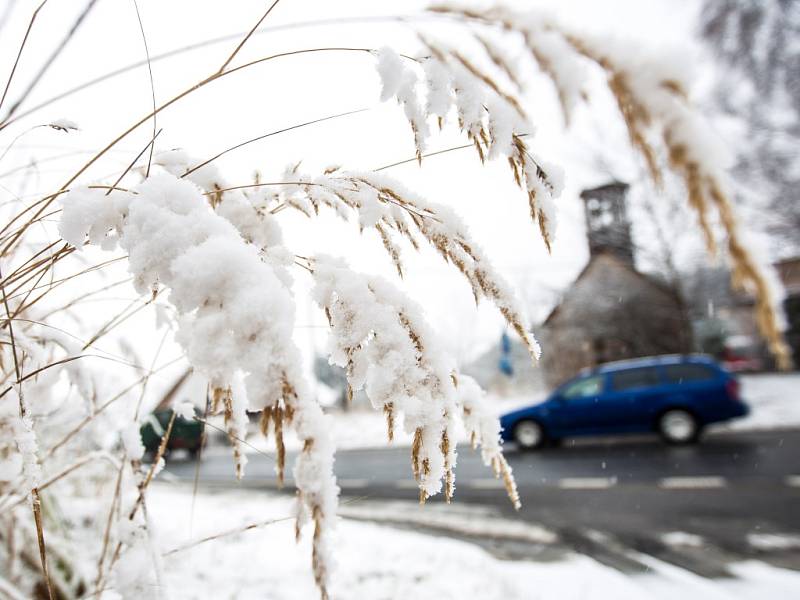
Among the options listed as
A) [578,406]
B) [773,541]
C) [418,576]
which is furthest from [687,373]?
[418,576]

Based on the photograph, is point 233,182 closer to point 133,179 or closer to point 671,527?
point 133,179

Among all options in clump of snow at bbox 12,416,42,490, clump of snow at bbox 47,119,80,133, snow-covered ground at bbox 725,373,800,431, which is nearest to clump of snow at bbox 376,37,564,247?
clump of snow at bbox 47,119,80,133

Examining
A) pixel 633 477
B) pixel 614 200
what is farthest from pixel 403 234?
pixel 614 200

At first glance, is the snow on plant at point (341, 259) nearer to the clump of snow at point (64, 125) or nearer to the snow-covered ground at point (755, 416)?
the clump of snow at point (64, 125)

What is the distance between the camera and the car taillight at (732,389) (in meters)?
8.35

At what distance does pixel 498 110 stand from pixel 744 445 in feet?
30.4

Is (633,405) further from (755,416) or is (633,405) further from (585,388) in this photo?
(755,416)

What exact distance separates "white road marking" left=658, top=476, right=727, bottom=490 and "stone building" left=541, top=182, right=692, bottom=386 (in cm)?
761

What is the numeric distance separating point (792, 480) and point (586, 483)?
218 centimetres

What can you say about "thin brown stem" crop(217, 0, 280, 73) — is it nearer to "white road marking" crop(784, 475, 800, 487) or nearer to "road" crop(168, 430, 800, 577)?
"road" crop(168, 430, 800, 577)

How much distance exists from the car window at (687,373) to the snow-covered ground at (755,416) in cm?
189

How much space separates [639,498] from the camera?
5.30 metres

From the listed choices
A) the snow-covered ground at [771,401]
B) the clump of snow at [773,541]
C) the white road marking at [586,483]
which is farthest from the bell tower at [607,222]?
the clump of snow at [773,541]

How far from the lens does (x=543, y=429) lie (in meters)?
9.28
